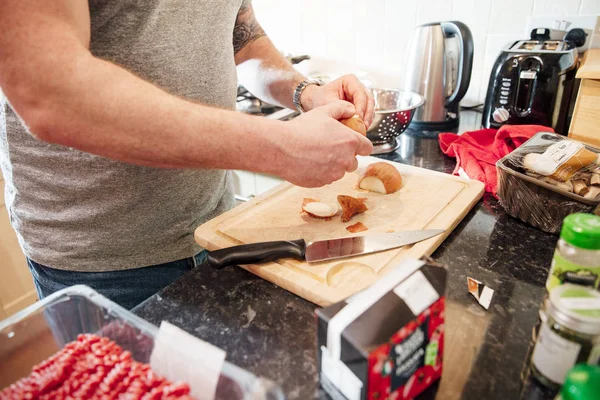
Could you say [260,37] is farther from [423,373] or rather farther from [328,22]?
[423,373]

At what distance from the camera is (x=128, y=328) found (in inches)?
21.1

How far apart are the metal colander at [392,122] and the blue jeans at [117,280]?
67 centimetres

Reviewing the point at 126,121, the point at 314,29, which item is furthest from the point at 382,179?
the point at 314,29

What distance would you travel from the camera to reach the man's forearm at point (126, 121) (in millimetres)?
514

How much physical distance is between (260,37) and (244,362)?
0.86 m

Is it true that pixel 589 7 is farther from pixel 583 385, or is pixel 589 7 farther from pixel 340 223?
pixel 583 385

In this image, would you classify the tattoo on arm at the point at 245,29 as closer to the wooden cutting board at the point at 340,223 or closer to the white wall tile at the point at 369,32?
the wooden cutting board at the point at 340,223

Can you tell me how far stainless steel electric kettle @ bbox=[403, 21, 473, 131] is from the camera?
127 centimetres

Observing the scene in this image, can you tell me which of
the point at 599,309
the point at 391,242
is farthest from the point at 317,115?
the point at 599,309

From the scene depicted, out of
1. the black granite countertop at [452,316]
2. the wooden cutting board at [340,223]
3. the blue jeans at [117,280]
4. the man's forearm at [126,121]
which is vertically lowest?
the blue jeans at [117,280]

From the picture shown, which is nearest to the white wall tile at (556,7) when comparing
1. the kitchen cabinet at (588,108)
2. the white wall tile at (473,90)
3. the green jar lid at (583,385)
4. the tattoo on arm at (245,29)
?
the white wall tile at (473,90)

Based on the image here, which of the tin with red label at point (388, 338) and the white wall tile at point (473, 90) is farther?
the white wall tile at point (473, 90)

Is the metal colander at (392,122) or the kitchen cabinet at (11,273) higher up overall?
the metal colander at (392,122)

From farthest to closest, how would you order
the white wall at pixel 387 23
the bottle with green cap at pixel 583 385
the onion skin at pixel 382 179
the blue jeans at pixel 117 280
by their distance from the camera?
1. the white wall at pixel 387 23
2. the onion skin at pixel 382 179
3. the blue jeans at pixel 117 280
4. the bottle with green cap at pixel 583 385
